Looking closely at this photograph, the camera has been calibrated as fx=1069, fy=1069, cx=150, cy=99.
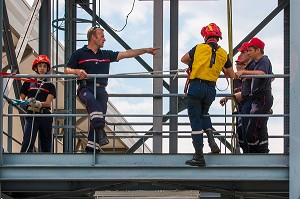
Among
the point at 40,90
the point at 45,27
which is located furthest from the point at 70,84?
the point at 40,90

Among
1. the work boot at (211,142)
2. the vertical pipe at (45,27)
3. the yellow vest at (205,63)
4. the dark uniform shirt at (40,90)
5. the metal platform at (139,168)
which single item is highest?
the vertical pipe at (45,27)

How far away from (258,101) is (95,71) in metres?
2.40

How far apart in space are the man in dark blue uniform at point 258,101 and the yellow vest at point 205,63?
0.96m

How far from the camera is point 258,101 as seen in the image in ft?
50.8

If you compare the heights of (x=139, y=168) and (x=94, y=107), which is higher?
(x=94, y=107)

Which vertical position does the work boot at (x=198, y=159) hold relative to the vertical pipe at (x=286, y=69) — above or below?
below

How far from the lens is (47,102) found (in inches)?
655

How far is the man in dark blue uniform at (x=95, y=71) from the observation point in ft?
48.9

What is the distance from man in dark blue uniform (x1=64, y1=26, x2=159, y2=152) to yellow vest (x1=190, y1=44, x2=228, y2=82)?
1360mm

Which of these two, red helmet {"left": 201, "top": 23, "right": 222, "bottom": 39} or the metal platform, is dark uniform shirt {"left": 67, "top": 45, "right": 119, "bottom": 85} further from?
red helmet {"left": 201, "top": 23, "right": 222, "bottom": 39}

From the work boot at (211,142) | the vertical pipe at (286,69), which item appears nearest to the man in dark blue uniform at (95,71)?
the work boot at (211,142)

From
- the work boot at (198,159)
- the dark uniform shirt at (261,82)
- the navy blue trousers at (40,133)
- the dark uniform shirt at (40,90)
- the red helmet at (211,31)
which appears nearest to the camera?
the work boot at (198,159)

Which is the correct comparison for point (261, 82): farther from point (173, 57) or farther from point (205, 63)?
point (173, 57)

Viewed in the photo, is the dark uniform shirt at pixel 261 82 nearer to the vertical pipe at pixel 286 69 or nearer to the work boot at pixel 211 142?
the work boot at pixel 211 142
